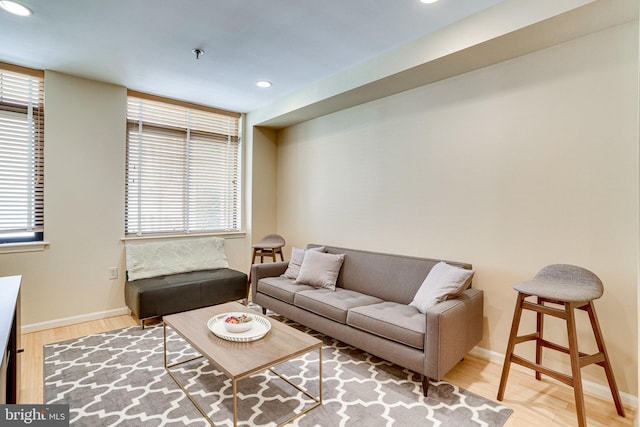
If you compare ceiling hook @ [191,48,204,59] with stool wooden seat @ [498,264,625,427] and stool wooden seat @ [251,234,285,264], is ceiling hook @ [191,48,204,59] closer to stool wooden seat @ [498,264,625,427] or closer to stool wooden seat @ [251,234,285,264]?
stool wooden seat @ [251,234,285,264]

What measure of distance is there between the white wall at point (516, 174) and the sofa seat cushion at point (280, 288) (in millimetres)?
907

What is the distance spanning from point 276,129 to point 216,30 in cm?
245

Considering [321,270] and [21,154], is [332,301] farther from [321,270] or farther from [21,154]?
[21,154]

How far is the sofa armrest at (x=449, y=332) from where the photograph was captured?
2133 millimetres

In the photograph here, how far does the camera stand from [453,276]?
8.18 ft

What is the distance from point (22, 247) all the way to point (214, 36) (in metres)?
2.77

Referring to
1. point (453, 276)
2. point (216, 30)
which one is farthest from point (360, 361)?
point (216, 30)

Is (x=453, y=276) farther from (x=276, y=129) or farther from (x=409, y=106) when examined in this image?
(x=276, y=129)

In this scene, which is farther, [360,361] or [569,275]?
[360,361]

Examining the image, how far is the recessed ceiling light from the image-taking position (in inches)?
86.6

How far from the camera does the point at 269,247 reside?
426 cm

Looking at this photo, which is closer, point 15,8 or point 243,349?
point 243,349

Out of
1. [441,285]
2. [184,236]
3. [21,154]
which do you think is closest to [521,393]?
[441,285]

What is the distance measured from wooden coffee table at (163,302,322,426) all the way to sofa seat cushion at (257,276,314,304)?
822 millimetres
